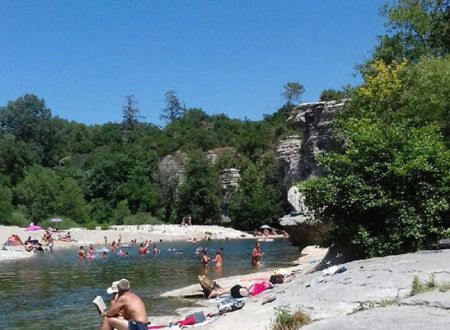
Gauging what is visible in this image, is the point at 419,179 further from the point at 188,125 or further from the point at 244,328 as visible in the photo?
the point at 188,125

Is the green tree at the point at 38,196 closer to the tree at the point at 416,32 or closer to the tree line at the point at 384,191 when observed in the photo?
the tree at the point at 416,32

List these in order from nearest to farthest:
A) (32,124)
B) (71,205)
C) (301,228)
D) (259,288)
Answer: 1. (259,288)
2. (301,228)
3. (71,205)
4. (32,124)

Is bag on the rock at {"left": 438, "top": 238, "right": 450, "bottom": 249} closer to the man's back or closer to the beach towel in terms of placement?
the beach towel

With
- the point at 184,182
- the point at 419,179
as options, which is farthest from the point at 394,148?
the point at 184,182

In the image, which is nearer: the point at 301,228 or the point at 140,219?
the point at 301,228

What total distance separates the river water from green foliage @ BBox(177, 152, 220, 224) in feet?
149

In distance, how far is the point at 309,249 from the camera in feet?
116

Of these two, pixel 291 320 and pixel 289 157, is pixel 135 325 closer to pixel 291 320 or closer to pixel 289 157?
pixel 291 320

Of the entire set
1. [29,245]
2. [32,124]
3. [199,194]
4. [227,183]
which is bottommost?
[29,245]

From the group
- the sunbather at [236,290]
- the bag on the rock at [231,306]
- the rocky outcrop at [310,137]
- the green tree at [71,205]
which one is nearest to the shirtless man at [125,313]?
the bag on the rock at [231,306]

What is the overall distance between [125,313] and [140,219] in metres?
78.2

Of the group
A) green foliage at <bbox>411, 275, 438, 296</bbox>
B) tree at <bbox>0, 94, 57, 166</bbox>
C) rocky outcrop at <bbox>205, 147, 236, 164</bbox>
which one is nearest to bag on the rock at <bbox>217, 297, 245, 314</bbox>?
green foliage at <bbox>411, 275, 438, 296</bbox>

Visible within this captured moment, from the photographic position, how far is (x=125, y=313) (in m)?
9.86

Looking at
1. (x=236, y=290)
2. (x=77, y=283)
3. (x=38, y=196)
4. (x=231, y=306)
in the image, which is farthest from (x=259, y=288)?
(x=38, y=196)
